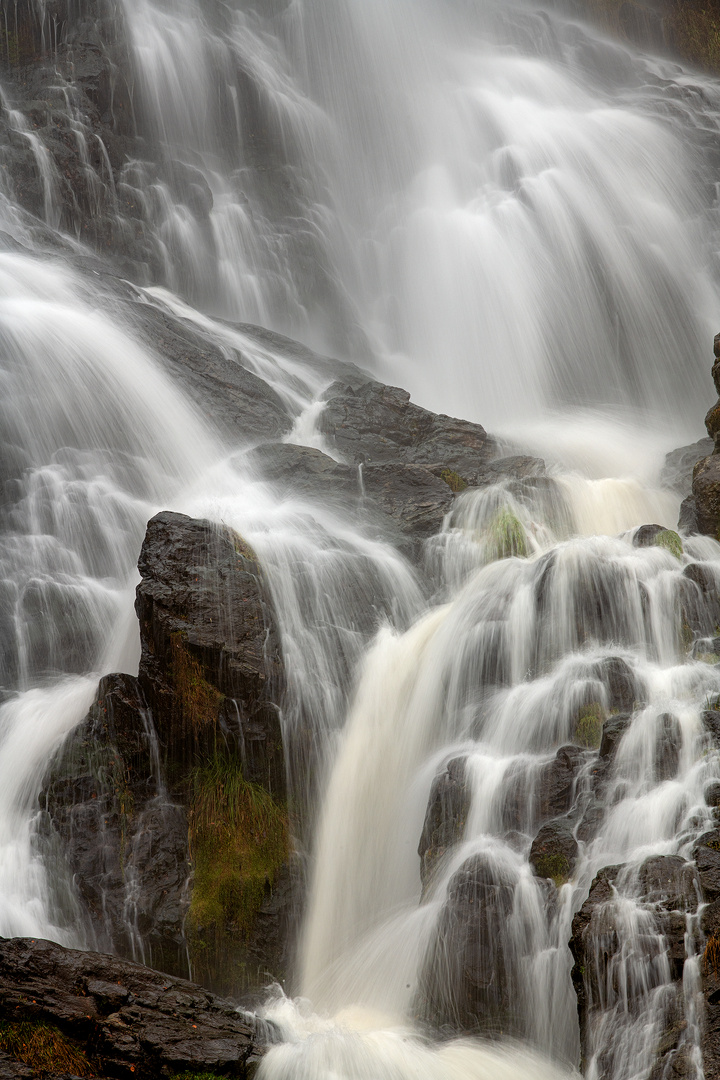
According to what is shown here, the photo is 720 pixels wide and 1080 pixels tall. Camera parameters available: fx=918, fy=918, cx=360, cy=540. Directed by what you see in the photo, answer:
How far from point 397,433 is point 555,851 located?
8.21 metres

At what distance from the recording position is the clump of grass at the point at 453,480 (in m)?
12.1

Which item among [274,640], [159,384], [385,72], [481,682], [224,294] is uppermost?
[385,72]

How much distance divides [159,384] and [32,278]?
9.56 ft

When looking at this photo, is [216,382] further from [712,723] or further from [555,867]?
[555,867]

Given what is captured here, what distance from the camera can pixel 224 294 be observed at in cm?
1864

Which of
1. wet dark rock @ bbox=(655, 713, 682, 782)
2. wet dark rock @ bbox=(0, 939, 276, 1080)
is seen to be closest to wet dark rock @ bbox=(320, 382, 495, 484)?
wet dark rock @ bbox=(655, 713, 682, 782)

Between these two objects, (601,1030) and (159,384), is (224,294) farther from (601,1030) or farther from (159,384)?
(601,1030)

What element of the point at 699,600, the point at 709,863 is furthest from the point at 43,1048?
the point at 699,600

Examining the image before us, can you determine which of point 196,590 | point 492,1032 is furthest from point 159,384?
point 492,1032

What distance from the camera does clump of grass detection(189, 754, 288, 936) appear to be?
24.1 ft

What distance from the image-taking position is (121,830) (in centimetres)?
763

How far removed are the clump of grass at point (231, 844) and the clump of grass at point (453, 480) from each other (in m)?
5.36

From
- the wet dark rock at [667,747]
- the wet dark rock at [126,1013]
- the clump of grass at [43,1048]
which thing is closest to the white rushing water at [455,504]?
the wet dark rock at [667,747]

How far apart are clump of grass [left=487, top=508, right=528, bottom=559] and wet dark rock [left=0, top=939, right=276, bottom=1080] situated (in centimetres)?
605
